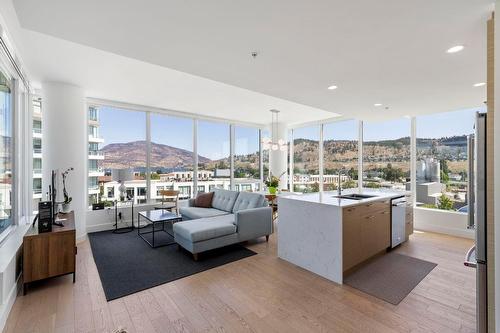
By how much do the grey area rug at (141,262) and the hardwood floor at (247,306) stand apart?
139 mm

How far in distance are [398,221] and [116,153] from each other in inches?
231

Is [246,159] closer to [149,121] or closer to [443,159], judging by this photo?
[149,121]

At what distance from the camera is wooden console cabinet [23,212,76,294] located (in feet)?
8.46

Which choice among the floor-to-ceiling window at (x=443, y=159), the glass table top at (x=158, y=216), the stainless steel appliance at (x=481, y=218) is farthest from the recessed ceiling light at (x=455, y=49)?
the glass table top at (x=158, y=216)

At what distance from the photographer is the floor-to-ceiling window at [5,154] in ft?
9.85

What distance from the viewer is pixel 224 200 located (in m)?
5.18

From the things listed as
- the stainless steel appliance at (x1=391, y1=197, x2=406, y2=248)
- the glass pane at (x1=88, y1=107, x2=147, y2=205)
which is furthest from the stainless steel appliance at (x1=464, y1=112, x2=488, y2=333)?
the glass pane at (x1=88, y1=107, x2=147, y2=205)

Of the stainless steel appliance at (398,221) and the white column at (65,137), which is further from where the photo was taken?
the white column at (65,137)

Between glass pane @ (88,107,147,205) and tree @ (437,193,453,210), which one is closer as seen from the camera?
tree @ (437,193,453,210)

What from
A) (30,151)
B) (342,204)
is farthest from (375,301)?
(30,151)

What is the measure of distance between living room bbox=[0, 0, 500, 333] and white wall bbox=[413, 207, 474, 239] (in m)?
0.04

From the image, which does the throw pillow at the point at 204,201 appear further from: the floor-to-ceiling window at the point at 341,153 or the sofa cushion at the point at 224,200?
the floor-to-ceiling window at the point at 341,153

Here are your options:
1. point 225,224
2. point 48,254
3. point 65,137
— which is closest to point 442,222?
point 225,224

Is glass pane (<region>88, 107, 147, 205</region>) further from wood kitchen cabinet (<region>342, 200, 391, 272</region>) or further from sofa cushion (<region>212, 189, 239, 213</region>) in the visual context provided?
wood kitchen cabinet (<region>342, 200, 391, 272</region>)
